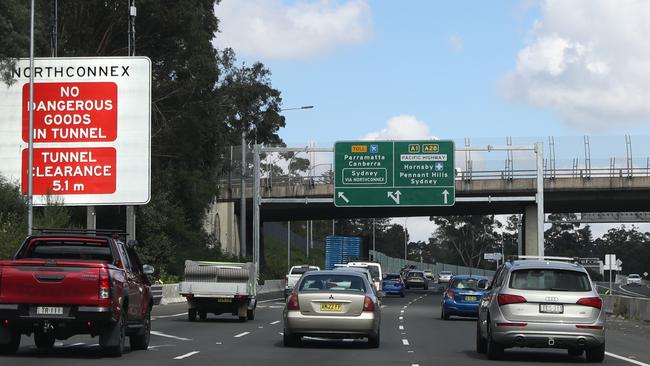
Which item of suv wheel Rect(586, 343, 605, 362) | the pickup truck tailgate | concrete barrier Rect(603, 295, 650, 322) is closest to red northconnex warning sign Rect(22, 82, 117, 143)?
concrete barrier Rect(603, 295, 650, 322)

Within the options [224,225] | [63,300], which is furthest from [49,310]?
[224,225]

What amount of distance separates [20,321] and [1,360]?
0.64m

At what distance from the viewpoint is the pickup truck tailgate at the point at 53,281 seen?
17.7 meters

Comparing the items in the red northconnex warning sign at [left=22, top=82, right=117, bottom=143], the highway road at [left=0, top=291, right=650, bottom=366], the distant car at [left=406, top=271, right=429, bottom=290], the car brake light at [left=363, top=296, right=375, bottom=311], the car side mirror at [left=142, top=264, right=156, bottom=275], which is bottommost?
the distant car at [left=406, top=271, right=429, bottom=290]

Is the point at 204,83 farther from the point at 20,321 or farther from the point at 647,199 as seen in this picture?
the point at 20,321

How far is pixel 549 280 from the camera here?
63.2 feet

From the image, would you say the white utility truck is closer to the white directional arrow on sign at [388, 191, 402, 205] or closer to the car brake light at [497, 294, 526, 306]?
the car brake light at [497, 294, 526, 306]

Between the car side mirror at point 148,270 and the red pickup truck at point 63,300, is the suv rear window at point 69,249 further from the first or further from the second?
the car side mirror at point 148,270

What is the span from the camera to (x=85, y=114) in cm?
4122

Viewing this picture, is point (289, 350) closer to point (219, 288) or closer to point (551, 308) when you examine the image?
point (551, 308)

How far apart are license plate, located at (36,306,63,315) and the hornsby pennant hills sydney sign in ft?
78.0

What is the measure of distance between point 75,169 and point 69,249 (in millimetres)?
22271

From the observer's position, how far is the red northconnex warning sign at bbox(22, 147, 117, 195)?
135 feet

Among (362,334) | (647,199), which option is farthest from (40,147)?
(647,199)
